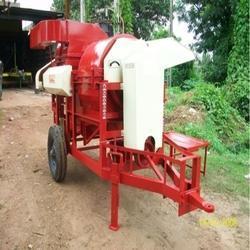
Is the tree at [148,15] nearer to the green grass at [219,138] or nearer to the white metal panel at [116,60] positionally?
the green grass at [219,138]

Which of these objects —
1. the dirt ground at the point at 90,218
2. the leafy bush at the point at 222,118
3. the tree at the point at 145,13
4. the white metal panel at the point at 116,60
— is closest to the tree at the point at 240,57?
the leafy bush at the point at 222,118

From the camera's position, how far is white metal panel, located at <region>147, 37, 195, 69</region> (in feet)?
12.6

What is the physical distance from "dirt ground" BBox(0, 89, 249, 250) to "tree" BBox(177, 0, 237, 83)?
37.5 feet

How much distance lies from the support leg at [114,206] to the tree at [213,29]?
12239 mm

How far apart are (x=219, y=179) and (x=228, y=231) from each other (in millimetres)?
1689

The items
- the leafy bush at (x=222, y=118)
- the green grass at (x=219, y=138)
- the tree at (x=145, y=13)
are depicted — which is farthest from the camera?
the tree at (x=145, y=13)

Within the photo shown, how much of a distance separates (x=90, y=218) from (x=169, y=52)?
2.09 m

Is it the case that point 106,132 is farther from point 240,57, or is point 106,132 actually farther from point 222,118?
point 240,57

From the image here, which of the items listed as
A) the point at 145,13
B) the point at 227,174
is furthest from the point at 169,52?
the point at 145,13

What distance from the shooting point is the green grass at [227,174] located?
562 centimetres

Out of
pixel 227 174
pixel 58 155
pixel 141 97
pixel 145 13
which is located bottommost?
pixel 227 174

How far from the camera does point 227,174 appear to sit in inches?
248

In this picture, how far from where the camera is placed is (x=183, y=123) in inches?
346

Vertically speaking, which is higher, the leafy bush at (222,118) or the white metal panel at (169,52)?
the white metal panel at (169,52)
